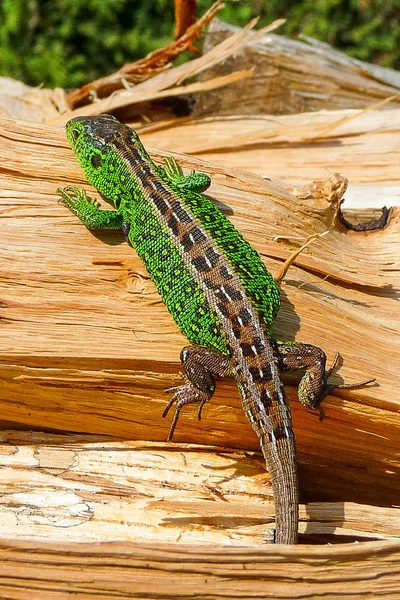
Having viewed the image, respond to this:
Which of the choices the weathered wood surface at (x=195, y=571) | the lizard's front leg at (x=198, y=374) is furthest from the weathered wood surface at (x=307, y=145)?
the weathered wood surface at (x=195, y=571)

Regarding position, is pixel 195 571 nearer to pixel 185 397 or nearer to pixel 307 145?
pixel 185 397

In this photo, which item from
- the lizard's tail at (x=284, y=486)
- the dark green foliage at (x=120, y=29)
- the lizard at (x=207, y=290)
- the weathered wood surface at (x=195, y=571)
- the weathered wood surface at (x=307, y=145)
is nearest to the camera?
the weathered wood surface at (x=195, y=571)

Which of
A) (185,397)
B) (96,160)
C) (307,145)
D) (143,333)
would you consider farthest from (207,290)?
(307,145)

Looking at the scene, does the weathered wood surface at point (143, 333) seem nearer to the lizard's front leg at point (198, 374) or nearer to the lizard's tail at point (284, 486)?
the lizard's front leg at point (198, 374)

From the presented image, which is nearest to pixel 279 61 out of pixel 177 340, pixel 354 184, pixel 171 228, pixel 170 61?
pixel 170 61

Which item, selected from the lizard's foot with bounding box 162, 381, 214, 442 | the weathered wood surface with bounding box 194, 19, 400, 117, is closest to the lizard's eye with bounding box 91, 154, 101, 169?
the lizard's foot with bounding box 162, 381, 214, 442

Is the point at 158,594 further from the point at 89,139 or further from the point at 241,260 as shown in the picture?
the point at 89,139
